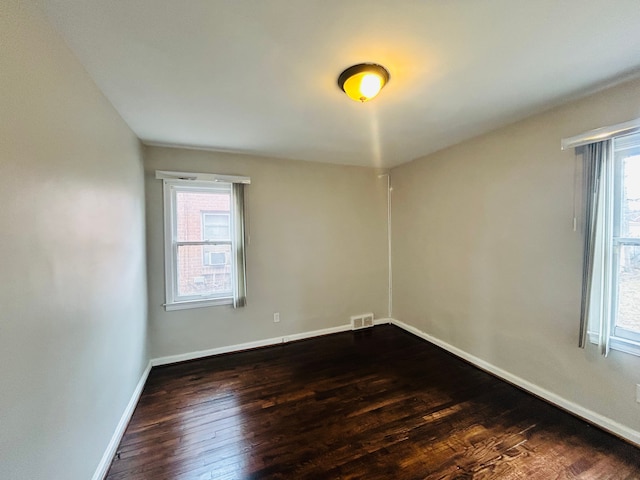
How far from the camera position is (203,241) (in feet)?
10.7

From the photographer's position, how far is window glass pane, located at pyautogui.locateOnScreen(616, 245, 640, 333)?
6.14 ft

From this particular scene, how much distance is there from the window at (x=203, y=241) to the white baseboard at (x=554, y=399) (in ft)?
8.74

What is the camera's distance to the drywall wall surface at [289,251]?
3119mm

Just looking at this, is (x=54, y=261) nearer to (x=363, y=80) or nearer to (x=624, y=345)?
(x=363, y=80)

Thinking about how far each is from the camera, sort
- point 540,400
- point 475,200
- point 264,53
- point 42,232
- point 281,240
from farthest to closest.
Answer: point 281,240 → point 475,200 → point 540,400 → point 264,53 → point 42,232

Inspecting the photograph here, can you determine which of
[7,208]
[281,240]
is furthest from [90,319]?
[281,240]

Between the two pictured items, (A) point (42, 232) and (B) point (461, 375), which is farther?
(B) point (461, 375)

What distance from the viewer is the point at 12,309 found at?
979mm

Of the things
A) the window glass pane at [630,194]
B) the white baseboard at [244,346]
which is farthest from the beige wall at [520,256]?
the white baseboard at [244,346]

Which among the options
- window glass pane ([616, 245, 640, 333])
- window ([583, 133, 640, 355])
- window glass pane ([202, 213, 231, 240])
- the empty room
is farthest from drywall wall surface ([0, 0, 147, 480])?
window glass pane ([616, 245, 640, 333])

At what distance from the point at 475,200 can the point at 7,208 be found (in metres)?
3.41

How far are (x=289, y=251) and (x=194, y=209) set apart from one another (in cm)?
127

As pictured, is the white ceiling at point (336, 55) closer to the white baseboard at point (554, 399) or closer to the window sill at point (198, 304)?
the window sill at point (198, 304)

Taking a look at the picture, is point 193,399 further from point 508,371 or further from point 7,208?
point 508,371
